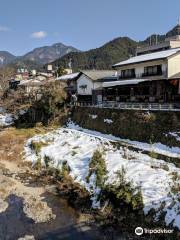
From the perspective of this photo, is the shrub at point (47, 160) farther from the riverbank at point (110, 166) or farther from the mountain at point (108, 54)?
the mountain at point (108, 54)

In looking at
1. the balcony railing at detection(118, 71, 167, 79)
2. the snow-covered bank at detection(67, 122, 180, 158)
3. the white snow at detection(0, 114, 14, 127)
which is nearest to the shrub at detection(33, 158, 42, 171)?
the snow-covered bank at detection(67, 122, 180, 158)

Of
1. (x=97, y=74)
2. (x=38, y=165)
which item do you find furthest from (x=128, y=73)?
(x=38, y=165)

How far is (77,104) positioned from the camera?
37.9m

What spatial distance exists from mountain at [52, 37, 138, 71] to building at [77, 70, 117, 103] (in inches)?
2877

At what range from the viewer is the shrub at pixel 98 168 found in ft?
64.4

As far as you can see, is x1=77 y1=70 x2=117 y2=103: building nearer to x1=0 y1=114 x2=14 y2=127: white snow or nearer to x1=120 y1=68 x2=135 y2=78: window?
x1=120 y1=68 x2=135 y2=78: window

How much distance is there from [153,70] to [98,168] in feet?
55.0

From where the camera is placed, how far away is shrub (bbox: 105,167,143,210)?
1628cm

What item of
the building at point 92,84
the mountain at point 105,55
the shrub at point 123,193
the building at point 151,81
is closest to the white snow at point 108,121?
the building at point 151,81

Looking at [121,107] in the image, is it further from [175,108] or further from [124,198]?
[124,198]

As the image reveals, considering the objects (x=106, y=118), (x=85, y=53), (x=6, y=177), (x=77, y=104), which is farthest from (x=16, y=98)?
(x=85, y=53)

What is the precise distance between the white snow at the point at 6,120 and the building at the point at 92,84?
10429 mm

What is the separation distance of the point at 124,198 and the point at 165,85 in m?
17.1

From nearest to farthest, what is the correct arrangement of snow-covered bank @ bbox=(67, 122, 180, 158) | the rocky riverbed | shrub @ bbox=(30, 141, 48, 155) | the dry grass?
the rocky riverbed < snow-covered bank @ bbox=(67, 122, 180, 158) < shrub @ bbox=(30, 141, 48, 155) < the dry grass
